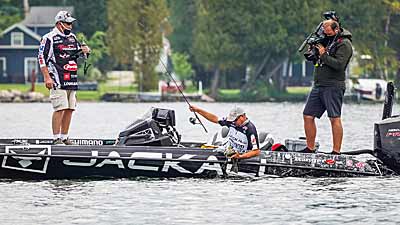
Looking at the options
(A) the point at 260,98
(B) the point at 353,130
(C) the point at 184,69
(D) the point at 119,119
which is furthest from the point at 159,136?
(C) the point at 184,69

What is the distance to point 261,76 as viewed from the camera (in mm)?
72875

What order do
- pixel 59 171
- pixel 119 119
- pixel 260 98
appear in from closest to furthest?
pixel 59 171
pixel 119 119
pixel 260 98

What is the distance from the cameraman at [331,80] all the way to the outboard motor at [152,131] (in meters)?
1.75

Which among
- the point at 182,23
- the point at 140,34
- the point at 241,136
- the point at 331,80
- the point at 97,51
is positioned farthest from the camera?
the point at 182,23

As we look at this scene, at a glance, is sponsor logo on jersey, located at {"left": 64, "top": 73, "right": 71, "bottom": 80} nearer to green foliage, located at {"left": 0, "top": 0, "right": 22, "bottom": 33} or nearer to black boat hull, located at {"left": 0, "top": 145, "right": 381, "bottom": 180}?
black boat hull, located at {"left": 0, "top": 145, "right": 381, "bottom": 180}

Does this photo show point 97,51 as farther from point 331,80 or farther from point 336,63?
point 336,63

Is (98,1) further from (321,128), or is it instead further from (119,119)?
(321,128)

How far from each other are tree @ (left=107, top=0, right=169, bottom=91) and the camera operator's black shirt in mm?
50708

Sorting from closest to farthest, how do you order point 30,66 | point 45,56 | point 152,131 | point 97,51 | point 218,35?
point 152,131, point 45,56, point 218,35, point 97,51, point 30,66

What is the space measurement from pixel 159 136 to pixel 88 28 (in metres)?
63.8

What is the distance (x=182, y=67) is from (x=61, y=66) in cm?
6077

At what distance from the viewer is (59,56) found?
17.6 m

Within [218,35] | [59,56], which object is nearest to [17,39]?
[218,35]

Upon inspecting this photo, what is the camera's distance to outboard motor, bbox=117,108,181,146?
1688 centimetres
